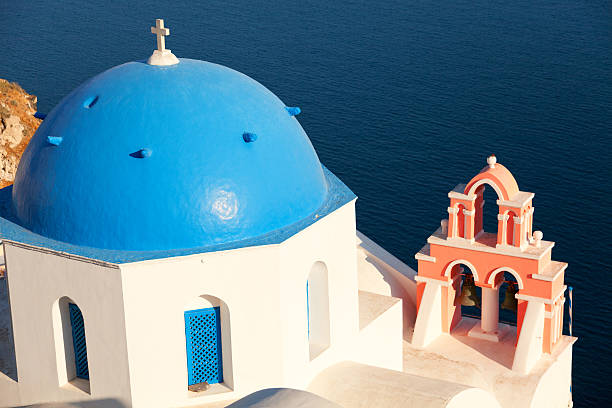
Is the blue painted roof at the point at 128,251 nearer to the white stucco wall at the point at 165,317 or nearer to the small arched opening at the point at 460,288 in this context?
the white stucco wall at the point at 165,317

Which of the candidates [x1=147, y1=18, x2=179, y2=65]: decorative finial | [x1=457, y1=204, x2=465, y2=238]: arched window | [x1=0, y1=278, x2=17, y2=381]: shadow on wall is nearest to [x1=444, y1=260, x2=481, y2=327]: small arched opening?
[x1=457, y1=204, x2=465, y2=238]: arched window

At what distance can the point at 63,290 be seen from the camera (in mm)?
12891

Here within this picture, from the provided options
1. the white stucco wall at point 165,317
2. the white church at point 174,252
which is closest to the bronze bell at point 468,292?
the white church at point 174,252

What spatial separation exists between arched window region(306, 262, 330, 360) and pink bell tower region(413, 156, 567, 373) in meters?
5.94

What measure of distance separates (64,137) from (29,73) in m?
34.1

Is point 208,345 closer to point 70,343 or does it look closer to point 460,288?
point 70,343

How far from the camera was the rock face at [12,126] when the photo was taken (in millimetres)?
34031

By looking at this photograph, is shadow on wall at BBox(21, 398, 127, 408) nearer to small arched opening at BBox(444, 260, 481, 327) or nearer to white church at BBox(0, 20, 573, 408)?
white church at BBox(0, 20, 573, 408)

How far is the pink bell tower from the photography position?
63.3ft

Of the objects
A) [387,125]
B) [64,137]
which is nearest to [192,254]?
[64,137]

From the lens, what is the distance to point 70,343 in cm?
1353

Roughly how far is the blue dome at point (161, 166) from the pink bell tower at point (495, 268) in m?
6.70

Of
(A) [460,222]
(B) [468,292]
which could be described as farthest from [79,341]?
(B) [468,292]

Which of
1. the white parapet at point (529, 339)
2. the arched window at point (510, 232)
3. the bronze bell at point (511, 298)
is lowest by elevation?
the white parapet at point (529, 339)
